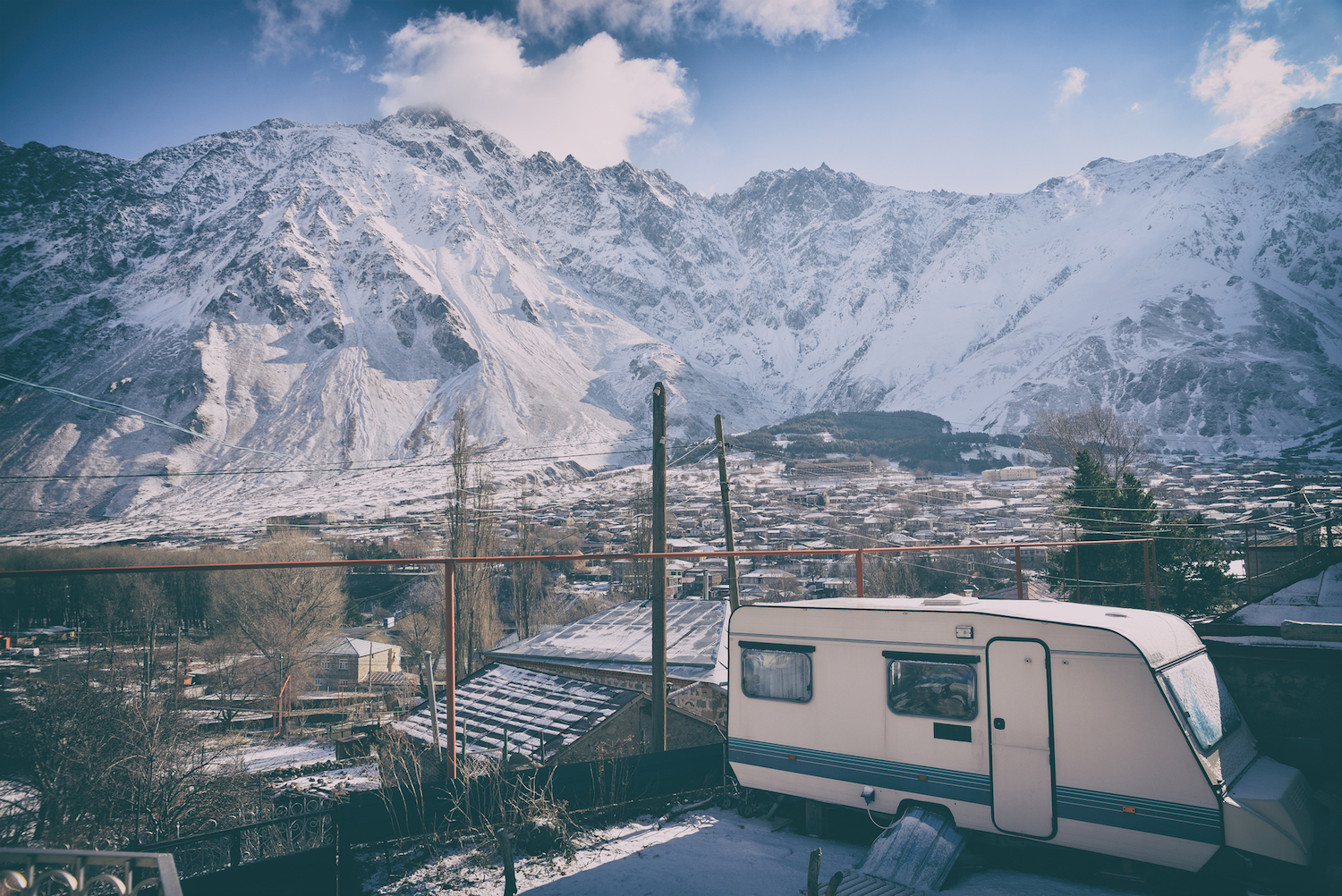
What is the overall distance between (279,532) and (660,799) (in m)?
58.6

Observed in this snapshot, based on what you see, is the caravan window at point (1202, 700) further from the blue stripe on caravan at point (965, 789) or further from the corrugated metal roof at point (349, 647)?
the corrugated metal roof at point (349, 647)

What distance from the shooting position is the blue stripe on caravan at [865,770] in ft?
19.3

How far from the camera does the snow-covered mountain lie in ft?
374

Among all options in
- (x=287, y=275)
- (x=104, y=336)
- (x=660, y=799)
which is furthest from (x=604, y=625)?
(x=104, y=336)

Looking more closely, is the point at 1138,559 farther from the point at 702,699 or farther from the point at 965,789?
the point at 965,789

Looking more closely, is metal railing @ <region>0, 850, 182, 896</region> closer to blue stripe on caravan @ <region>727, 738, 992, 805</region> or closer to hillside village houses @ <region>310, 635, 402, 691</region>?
blue stripe on caravan @ <region>727, 738, 992, 805</region>

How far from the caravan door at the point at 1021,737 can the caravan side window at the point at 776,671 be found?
5.86 feet

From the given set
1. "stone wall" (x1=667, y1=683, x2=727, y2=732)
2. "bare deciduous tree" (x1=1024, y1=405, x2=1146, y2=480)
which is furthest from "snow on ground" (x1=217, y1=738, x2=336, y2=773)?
"bare deciduous tree" (x1=1024, y1=405, x2=1146, y2=480)

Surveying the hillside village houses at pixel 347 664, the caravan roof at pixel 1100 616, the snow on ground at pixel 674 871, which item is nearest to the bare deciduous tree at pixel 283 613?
the hillside village houses at pixel 347 664

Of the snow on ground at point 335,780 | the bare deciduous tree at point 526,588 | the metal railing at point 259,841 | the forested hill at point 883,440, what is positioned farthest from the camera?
the forested hill at point 883,440

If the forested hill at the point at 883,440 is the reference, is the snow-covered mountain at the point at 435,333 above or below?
above

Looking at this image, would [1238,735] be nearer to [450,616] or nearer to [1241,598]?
[450,616]

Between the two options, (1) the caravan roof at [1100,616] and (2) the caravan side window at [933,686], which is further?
(2) the caravan side window at [933,686]

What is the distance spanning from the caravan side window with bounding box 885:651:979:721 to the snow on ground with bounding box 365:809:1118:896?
139 cm
